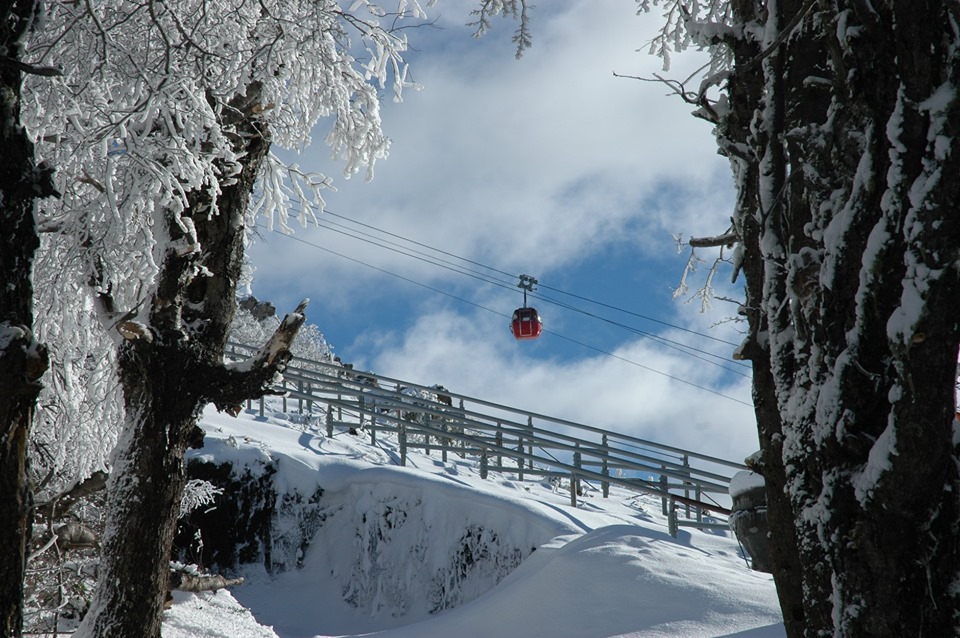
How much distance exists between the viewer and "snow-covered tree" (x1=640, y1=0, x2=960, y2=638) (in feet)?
7.53

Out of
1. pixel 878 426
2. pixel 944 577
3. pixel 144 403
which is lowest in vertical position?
pixel 944 577

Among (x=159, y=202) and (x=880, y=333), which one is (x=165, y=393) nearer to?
(x=159, y=202)

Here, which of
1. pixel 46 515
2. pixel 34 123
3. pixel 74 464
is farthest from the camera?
pixel 74 464

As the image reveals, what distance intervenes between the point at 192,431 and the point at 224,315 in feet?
2.76

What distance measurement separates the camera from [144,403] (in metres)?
5.43

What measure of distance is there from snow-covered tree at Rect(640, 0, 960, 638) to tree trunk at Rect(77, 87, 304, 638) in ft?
12.4

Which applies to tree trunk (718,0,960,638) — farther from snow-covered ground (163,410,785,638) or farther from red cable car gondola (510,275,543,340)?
red cable car gondola (510,275,543,340)

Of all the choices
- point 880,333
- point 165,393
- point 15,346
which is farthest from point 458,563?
point 880,333

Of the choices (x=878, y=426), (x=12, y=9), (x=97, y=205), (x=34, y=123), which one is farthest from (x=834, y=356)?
(x=97, y=205)

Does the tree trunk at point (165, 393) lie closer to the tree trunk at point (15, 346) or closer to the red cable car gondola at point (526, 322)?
the tree trunk at point (15, 346)

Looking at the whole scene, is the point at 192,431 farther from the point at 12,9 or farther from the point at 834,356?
the point at 834,356

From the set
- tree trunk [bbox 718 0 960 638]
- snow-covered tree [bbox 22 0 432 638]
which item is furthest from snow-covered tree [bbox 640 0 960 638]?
snow-covered tree [bbox 22 0 432 638]

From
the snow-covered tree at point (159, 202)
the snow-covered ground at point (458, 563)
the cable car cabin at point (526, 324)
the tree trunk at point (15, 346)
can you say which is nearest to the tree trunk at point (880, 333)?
the tree trunk at point (15, 346)

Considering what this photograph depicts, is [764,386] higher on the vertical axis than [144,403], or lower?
lower
